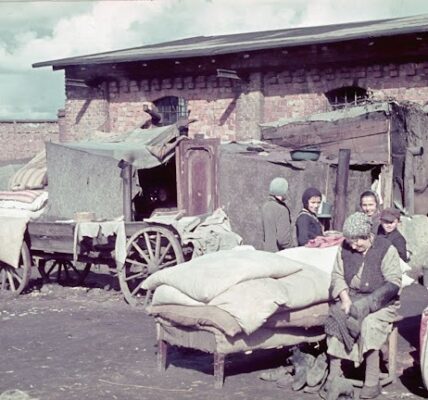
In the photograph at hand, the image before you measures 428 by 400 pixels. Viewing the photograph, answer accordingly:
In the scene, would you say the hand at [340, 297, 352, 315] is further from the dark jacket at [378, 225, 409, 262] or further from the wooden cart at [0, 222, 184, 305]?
the wooden cart at [0, 222, 184, 305]

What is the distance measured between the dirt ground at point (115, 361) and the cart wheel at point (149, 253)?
0.29 meters

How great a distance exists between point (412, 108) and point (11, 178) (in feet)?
20.9

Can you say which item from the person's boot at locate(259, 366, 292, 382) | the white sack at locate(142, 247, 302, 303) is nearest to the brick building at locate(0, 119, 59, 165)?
the white sack at locate(142, 247, 302, 303)

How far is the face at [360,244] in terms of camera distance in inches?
215

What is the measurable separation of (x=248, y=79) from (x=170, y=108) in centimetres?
246

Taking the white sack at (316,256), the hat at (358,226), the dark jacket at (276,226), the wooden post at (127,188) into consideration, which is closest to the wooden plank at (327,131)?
the wooden post at (127,188)

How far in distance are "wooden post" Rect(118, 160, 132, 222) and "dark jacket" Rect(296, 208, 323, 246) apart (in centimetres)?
306

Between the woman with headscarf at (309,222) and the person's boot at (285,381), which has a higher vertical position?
the woman with headscarf at (309,222)

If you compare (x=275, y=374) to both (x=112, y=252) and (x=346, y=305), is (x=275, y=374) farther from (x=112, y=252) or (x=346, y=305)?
(x=112, y=252)

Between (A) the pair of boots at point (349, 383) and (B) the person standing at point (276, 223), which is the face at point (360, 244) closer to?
(A) the pair of boots at point (349, 383)

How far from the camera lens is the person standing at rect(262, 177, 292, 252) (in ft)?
25.2

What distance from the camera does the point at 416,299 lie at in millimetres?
9391

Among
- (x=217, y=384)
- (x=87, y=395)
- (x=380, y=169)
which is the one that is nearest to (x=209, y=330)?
(x=217, y=384)

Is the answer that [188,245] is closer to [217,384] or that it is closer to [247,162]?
[247,162]
